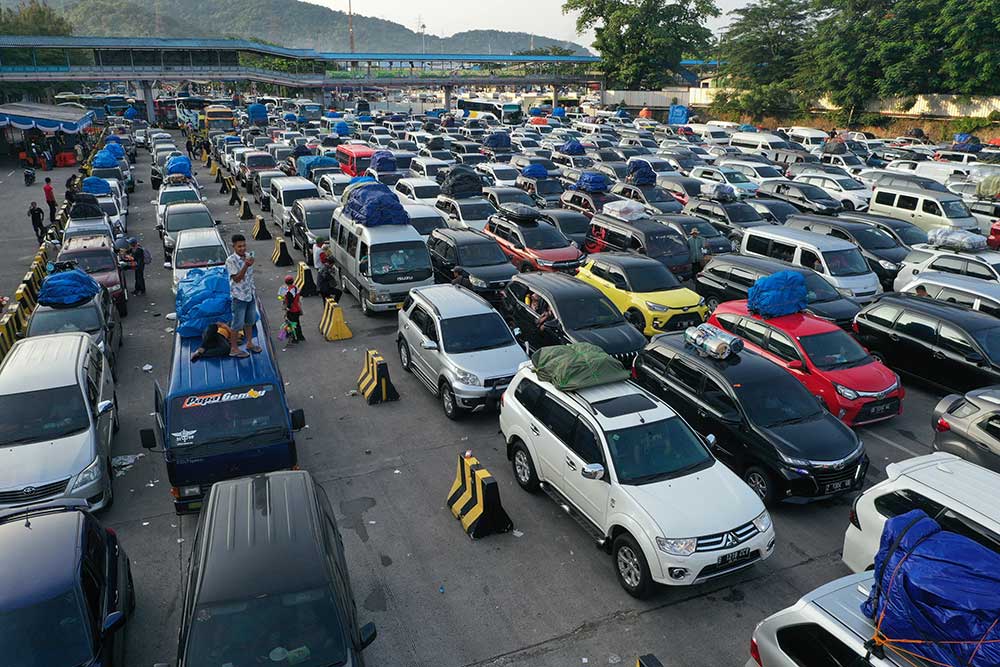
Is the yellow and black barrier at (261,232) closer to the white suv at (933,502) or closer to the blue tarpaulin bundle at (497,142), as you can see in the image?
the blue tarpaulin bundle at (497,142)

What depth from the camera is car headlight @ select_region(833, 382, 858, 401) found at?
418 inches

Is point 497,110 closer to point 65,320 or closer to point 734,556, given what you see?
point 65,320

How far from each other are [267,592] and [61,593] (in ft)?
6.13

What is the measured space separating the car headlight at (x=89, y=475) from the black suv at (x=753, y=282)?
41.3 ft

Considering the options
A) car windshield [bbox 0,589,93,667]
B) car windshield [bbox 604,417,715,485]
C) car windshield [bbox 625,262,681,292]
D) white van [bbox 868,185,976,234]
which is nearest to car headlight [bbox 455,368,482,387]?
car windshield [bbox 604,417,715,485]

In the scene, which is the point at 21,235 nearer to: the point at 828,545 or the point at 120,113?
the point at 828,545

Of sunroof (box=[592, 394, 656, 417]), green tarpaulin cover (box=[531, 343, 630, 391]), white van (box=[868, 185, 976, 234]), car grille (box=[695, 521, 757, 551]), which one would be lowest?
car grille (box=[695, 521, 757, 551])

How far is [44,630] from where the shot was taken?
538cm

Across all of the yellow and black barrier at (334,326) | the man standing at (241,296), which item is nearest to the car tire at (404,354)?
the yellow and black barrier at (334,326)

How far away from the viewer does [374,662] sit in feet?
21.6

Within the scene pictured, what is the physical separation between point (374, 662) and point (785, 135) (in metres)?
Answer: 47.3

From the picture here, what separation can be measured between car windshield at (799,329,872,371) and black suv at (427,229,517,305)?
6.87 metres

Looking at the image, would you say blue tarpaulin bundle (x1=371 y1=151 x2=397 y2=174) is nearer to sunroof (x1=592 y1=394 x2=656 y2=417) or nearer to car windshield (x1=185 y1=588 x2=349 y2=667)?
sunroof (x1=592 y1=394 x2=656 y2=417)

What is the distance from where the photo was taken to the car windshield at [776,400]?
30.4 ft
